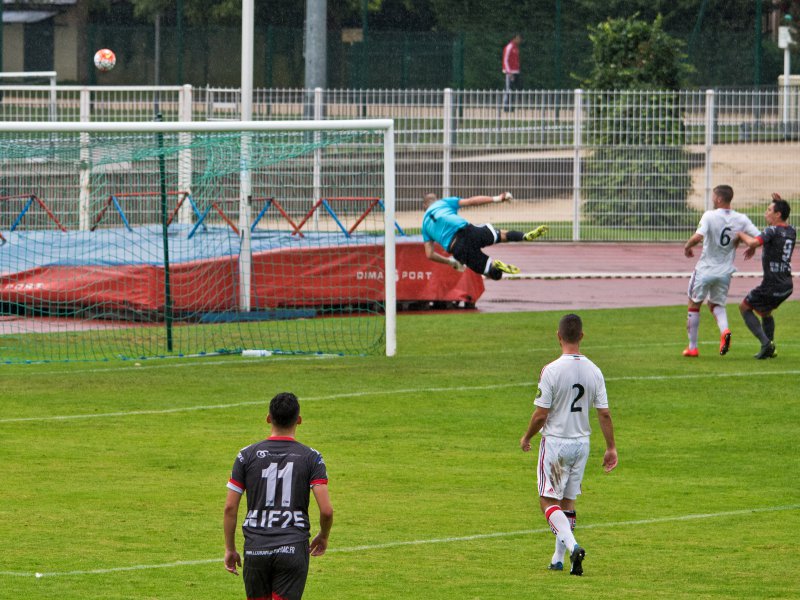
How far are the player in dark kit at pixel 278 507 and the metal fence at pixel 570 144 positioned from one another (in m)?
23.0

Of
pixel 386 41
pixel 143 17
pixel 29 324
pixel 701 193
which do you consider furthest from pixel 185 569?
pixel 143 17

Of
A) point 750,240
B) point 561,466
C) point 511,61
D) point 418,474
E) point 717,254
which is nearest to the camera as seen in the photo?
point 561,466

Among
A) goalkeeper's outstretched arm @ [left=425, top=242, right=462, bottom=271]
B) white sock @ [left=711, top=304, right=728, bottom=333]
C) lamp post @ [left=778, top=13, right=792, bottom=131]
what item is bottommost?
white sock @ [left=711, top=304, right=728, bottom=333]

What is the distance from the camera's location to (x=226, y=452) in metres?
11.8

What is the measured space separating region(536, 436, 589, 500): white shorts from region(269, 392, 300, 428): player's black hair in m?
2.48

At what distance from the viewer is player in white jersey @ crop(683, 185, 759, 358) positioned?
16.1 metres

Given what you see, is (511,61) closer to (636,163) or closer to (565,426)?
(636,163)

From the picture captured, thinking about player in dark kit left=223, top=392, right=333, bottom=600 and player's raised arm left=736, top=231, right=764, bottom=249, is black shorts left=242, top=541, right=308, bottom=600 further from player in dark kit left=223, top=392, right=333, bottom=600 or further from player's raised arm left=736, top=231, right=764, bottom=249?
player's raised arm left=736, top=231, right=764, bottom=249

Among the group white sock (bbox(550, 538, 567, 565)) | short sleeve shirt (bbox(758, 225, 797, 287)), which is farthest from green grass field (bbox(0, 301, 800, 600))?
short sleeve shirt (bbox(758, 225, 797, 287))

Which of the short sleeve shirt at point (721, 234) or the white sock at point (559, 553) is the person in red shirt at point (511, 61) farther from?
the white sock at point (559, 553)

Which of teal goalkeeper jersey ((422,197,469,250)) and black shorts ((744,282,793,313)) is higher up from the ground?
teal goalkeeper jersey ((422,197,469,250))

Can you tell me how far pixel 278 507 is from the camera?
6.21m

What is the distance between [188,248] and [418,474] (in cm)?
1097

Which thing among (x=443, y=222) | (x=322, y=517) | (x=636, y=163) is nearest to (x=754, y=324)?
(x=443, y=222)
